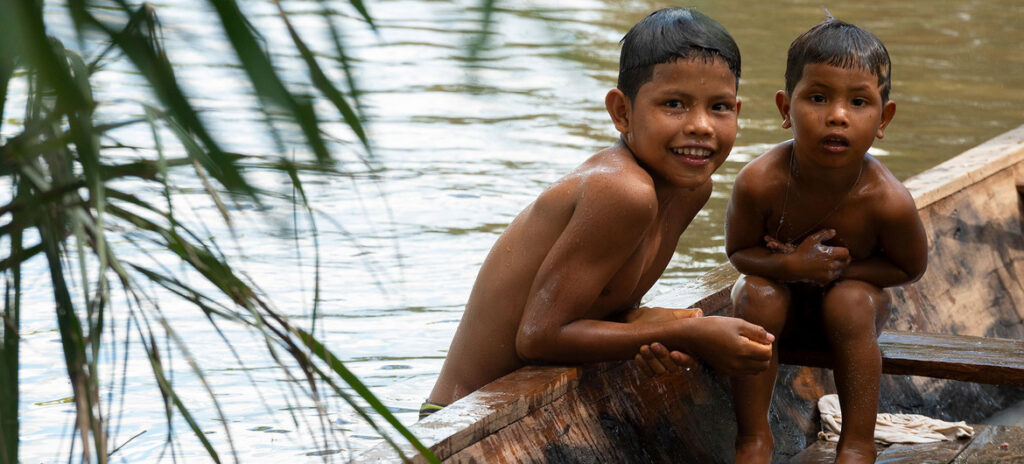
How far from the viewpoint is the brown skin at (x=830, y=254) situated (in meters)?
2.40

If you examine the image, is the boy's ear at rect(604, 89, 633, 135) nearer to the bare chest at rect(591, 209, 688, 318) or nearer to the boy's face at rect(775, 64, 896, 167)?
the bare chest at rect(591, 209, 688, 318)

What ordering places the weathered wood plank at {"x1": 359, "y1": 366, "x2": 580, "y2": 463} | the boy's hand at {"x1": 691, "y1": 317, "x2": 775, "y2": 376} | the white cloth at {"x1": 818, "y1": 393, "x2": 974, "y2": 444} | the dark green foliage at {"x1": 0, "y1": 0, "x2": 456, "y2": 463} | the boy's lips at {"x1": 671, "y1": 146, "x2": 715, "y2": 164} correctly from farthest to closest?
the white cloth at {"x1": 818, "y1": 393, "x2": 974, "y2": 444} → the boy's lips at {"x1": 671, "y1": 146, "x2": 715, "y2": 164} → the boy's hand at {"x1": 691, "y1": 317, "x2": 775, "y2": 376} → the weathered wood plank at {"x1": 359, "y1": 366, "x2": 580, "y2": 463} → the dark green foliage at {"x1": 0, "y1": 0, "x2": 456, "y2": 463}

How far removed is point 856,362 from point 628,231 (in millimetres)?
586

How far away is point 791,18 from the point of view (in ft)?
33.8

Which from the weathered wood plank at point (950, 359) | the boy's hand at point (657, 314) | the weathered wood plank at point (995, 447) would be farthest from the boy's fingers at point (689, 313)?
the weathered wood plank at point (995, 447)

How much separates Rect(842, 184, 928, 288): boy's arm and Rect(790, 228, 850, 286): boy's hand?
48 millimetres

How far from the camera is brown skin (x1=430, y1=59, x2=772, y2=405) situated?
214 cm

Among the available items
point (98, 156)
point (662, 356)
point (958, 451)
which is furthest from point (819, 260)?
point (98, 156)

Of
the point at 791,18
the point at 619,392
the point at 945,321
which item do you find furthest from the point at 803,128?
the point at 791,18

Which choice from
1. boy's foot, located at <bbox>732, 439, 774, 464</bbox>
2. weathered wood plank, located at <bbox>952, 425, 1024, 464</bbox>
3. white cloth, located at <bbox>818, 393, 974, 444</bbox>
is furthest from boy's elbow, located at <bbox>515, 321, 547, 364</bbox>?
weathered wood plank, located at <bbox>952, 425, 1024, 464</bbox>

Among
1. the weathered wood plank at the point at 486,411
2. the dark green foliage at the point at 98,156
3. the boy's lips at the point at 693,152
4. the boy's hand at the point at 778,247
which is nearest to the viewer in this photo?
the dark green foliage at the point at 98,156

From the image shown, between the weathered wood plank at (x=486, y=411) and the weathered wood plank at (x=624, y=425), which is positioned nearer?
the weathered wood plank at (x=486, y=411)

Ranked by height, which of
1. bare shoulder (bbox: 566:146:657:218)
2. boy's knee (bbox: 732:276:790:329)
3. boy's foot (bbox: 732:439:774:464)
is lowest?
boy's foot (bbox: 732:439:774:464)

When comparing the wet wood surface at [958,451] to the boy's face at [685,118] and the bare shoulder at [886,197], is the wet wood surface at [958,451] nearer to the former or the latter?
the bare shoulder at [886,197]
